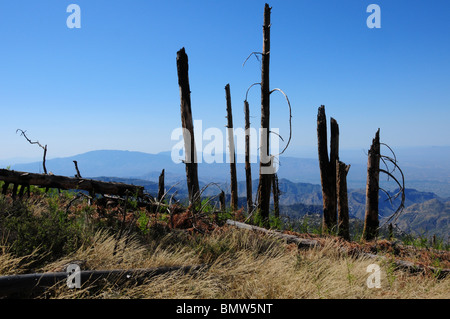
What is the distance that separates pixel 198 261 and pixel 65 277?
80.9 inches

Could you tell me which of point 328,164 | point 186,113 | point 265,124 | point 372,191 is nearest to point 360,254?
point 372,191

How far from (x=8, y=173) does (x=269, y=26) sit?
805cm

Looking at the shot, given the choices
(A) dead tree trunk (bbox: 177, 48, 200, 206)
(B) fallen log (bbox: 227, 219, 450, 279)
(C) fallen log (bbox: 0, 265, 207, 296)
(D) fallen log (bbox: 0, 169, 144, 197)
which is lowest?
(B) fallen log (bbox: 227, 219, 450, 279)

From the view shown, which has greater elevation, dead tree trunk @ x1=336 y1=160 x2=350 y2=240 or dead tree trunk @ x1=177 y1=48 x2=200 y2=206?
dead tree trunk @ x1=177 y1=48 x2=200 y2=206

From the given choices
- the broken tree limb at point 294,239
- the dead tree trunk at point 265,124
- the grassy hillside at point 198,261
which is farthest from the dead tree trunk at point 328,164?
the broken tree limb at point 294,239

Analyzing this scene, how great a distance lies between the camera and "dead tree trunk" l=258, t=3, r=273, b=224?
9414 millimetres

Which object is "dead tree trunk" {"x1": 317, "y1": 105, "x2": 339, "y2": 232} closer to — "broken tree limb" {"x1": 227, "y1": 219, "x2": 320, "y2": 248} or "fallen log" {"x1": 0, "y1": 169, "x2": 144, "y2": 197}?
"broken tree limb" {"x1": 227, "y1": 219, "x2": 320, "y2": 248}

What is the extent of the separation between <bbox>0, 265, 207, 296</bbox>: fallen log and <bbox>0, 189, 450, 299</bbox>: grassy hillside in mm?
83

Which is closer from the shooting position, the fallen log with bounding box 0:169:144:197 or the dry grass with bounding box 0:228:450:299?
the dry grass with bounding box 0:228:450:299

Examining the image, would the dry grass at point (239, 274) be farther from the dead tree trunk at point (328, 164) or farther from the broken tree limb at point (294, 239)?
the dead tree trunk at point (328, 164)

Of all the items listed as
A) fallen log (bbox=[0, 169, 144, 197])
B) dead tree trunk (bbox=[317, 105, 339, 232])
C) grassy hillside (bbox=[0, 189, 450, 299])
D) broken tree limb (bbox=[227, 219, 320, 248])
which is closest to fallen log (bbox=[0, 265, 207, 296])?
grassy hillside (bbox=[0, 189, 450, 299])

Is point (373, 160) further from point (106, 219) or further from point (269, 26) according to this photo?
point (106, 219)

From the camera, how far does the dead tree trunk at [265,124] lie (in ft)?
30.9
